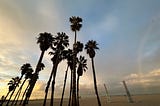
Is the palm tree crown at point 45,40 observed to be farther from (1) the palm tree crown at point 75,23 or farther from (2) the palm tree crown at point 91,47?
(2) the palm tree crown at point 91,47

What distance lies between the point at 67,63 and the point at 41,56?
14640 mm

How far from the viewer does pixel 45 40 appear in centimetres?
4116

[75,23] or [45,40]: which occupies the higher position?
[75,23]

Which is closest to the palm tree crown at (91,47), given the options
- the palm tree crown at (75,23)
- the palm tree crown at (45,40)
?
the palm tree crown at (75,23)

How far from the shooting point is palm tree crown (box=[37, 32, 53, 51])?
40.0m

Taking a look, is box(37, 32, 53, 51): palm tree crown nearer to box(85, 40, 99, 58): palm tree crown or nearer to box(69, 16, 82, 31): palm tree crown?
box(69, 16, 82, 31): palm tree crown

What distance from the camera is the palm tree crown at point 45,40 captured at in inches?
1575

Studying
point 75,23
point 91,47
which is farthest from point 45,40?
point 91,47

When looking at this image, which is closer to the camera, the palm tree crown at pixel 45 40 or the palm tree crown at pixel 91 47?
the palm tree crown at pixel 45 40

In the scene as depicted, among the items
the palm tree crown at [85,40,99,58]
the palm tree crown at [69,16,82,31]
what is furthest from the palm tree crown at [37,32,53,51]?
the palm tree crown at [85,40,99,58]

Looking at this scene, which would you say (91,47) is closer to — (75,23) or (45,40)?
(75,23)

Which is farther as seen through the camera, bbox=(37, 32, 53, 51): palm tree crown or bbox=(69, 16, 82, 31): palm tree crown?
bbox=(69, 16, 82, 31): palm tree crown

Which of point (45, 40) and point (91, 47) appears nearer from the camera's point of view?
point (45, 40)

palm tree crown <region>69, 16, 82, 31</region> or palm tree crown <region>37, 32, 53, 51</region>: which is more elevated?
palm tree crown <region>69, 16, 82, 31</region>
